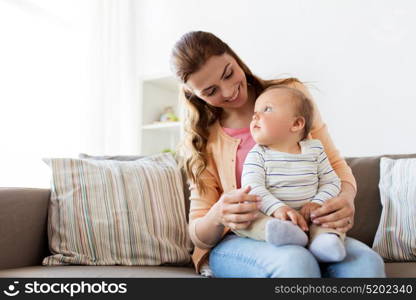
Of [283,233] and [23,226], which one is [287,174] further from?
[23,226]

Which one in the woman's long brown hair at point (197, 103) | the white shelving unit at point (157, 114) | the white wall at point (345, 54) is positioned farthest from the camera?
the white shelving unit at point (157, 114)

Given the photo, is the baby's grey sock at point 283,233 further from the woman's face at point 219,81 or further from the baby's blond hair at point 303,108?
the woman's face at point 219,81

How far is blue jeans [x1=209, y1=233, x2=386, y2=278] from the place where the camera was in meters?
0.94

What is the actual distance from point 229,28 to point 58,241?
2070 millimetres

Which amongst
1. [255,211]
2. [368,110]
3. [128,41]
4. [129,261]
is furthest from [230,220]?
[128,41]

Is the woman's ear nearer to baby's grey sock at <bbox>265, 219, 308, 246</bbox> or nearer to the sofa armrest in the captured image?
baby's grey sock at <bbox>265, 219, 308, 246</bbox>

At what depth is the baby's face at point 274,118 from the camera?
1.17 meters

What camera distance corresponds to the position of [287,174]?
114 centimetres

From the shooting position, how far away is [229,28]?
3.05m

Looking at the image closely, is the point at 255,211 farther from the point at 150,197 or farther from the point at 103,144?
the point at 103,144

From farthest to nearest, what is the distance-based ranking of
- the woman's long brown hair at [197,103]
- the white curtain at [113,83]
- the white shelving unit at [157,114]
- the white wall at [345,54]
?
1. the white shelving unit at [157,114]
2. the white curtain at [113,83]
3. the white wall at [345,54]
4. the woman's long brown hair at [197,103]

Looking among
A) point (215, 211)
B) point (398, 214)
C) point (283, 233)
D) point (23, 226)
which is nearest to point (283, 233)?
point (283, 233)

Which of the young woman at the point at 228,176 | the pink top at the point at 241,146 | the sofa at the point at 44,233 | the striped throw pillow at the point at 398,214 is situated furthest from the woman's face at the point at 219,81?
the striped throw pillow at the point at 398,214

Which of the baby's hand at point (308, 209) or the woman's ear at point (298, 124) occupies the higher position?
the woman's ear at point (298, 124)
